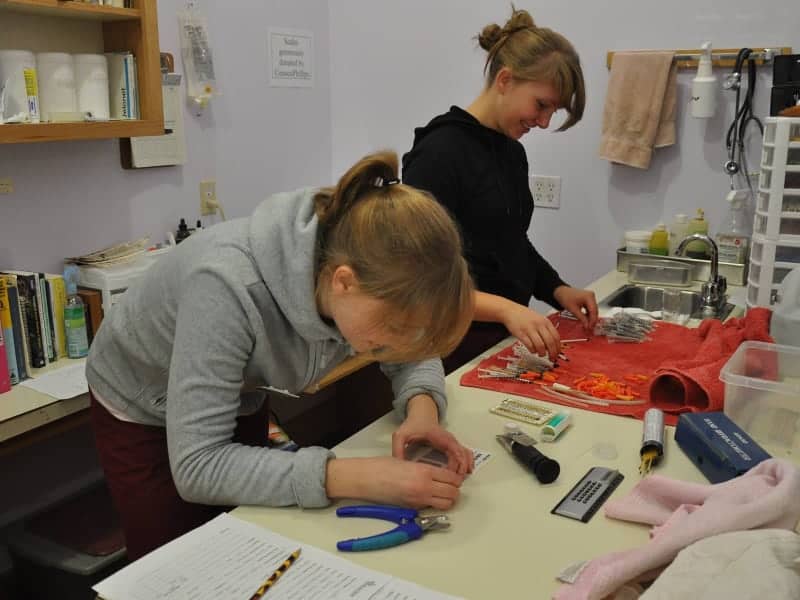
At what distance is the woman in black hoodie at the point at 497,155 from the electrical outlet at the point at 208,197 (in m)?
1.18

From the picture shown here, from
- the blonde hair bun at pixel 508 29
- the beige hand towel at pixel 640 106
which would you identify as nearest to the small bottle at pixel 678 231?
the beige hand towel at pixel 640 106

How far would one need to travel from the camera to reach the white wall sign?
3092mm

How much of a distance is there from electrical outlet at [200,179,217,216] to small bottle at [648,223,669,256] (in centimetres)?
159

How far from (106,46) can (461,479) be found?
1841mm

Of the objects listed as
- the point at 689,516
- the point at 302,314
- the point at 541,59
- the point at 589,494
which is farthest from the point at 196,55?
the point at 689,516

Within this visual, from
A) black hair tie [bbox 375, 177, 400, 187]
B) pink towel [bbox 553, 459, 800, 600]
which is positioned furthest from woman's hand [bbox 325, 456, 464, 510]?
black hair tie [bbox 375, 177, 400, 187]

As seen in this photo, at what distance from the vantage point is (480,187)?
1881 millimetres

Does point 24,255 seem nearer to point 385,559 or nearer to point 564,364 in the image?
point 564,364

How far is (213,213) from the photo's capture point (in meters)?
2.90

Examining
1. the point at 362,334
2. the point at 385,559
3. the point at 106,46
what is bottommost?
the point at 385,559

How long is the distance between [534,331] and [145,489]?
817 mm

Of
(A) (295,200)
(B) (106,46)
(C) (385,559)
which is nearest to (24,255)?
(B) (106,46)

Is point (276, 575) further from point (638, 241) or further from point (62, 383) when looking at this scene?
point (638, 241)

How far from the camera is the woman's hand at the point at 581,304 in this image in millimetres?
1940
